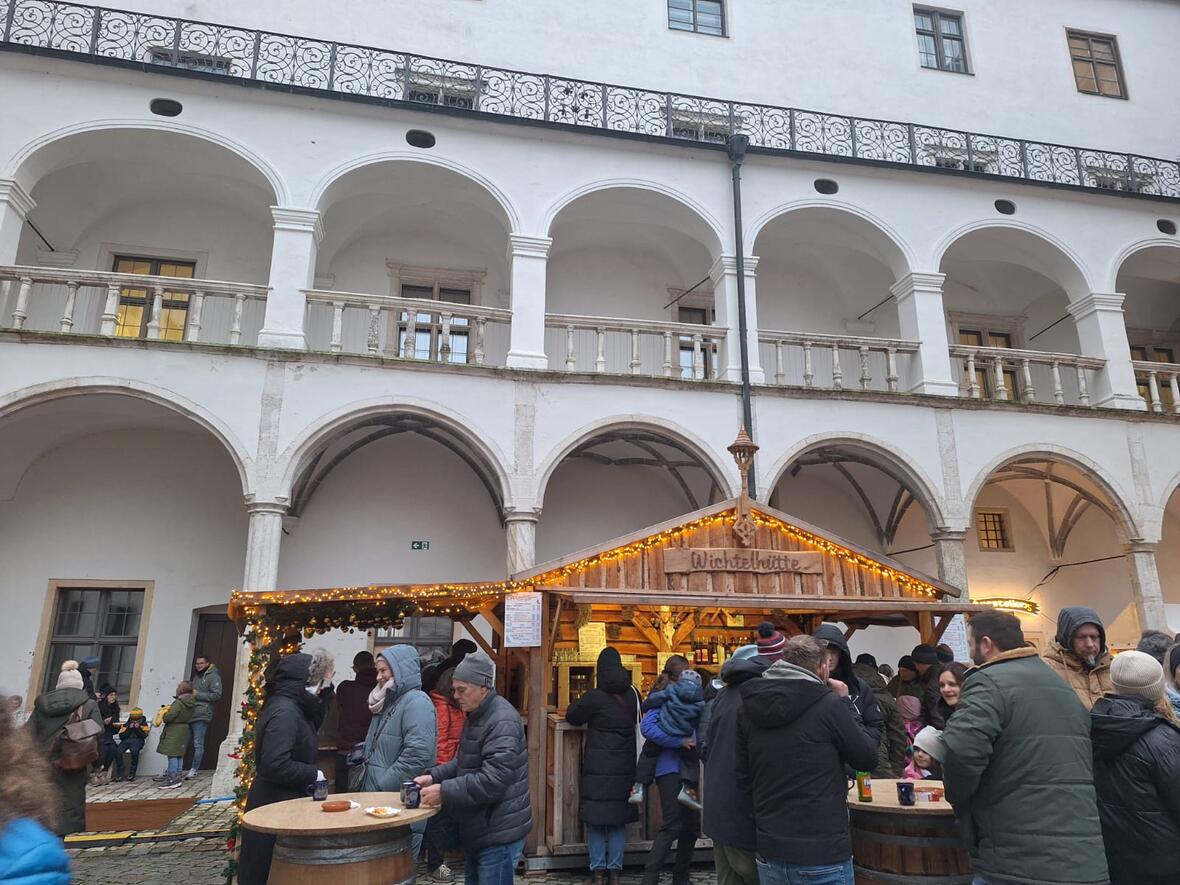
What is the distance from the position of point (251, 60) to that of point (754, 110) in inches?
346

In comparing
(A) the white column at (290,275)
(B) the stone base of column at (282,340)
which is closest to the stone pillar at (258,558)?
(B) the stone base of column at (282,340)

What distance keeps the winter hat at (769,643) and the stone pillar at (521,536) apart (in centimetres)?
738

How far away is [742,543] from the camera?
924 centimetres

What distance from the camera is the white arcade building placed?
1190cm

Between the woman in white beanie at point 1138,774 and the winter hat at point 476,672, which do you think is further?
the winter hat at point 476,672

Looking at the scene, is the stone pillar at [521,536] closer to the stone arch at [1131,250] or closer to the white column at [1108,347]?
the white column at [1108,347]

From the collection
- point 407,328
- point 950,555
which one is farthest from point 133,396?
point 950,555

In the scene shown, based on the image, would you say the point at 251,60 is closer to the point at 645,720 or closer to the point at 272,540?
the point at 272,540

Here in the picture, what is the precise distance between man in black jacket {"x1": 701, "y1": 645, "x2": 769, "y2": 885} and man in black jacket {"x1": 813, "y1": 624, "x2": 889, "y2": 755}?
621 millimetres

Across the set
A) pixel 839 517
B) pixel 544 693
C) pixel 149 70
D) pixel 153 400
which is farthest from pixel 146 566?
pixel 839 517

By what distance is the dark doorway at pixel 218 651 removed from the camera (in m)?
13.5

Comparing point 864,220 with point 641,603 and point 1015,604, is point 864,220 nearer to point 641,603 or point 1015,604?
point 1015,604

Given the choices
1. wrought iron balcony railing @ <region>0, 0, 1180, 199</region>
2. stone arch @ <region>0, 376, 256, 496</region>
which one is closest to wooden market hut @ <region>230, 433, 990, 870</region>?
stone arch @ <region>0, 376, 256, 496</region>

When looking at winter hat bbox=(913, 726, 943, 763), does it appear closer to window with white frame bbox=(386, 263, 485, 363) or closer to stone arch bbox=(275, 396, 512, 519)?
stone arch bbox=(275, 396, 512, 519)
